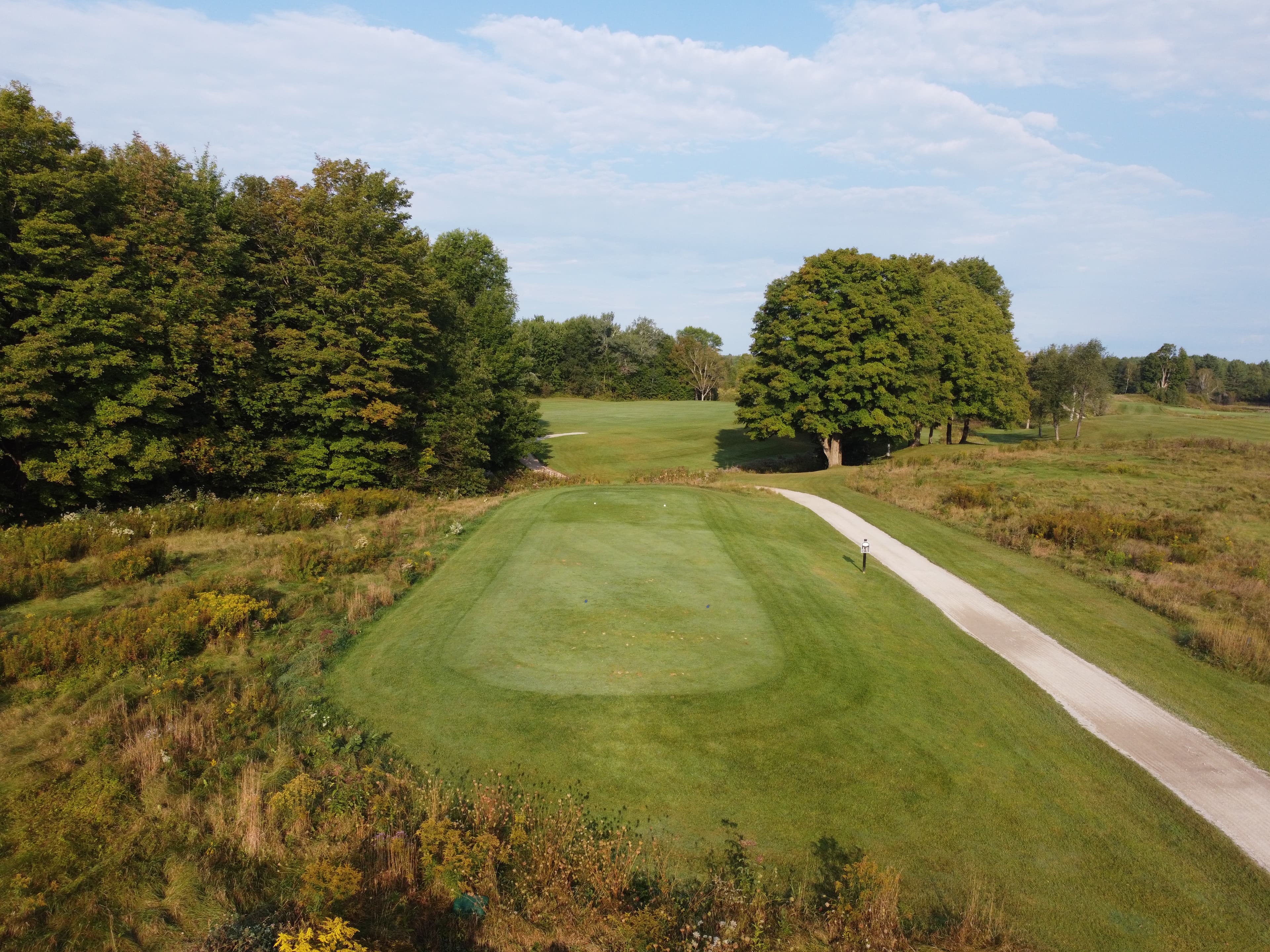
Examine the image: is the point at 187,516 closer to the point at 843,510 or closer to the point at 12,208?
the point at 12,208

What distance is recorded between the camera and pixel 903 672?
39.9 feet

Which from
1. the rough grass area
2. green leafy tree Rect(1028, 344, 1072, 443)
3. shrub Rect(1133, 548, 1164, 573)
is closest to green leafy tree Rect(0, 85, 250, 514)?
the rough grass area

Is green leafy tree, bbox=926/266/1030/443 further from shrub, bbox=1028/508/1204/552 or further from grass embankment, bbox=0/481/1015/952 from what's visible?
grass embankment, bbox=0/481/1015/952

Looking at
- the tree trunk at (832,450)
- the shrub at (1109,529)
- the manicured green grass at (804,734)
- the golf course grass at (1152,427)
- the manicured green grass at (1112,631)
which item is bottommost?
the manicured green grass at (804,734)

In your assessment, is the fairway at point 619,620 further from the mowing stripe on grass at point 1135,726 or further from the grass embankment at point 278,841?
the mowing stripe on grass at point 1135,726

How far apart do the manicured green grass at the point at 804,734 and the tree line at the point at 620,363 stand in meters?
92.9

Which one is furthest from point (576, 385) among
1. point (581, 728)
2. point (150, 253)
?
point (581, 728)

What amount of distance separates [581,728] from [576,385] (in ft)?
337

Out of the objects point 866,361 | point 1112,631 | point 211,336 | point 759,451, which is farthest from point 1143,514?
point 211,336

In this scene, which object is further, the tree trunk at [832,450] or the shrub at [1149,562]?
the tree trunk at [832,450]

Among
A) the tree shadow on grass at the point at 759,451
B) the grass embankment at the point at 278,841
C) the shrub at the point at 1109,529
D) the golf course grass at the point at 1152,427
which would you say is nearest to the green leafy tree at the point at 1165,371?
the golf course grass at the point at 1152,427

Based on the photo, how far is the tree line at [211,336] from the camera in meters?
22.2

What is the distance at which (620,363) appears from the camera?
112 meters

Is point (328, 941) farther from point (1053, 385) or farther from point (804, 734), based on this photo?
point (1053, 385)
